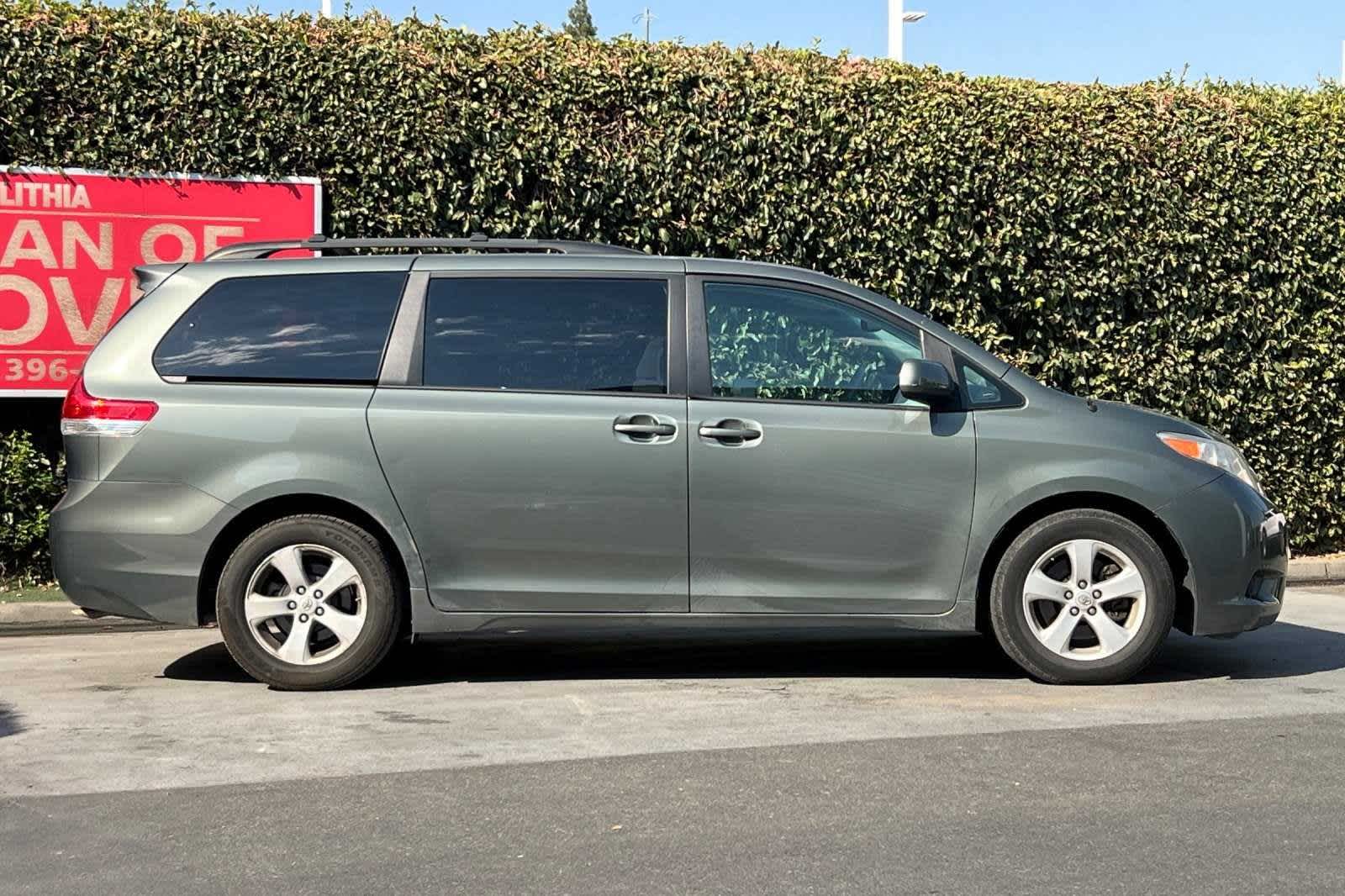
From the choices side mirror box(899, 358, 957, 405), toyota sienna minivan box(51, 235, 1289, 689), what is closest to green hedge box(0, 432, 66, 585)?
toyota sienna minivan box(51, 235, 1289, 689)

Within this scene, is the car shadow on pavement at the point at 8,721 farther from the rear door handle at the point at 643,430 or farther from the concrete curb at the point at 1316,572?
the concrete curb at the point at 1316,572

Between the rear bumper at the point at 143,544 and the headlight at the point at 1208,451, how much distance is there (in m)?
3.87

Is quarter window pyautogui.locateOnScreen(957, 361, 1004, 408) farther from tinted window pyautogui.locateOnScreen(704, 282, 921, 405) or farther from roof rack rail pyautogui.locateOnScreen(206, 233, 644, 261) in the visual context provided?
roof rack rail pyautogui.locateOnScreen(206, 233, 644, 261)

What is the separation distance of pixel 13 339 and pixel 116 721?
14.0ft

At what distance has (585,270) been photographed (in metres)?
7.30

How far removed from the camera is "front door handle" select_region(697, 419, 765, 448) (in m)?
7.06

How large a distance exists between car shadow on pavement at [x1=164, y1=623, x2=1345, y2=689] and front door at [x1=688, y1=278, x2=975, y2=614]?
565 millimetres

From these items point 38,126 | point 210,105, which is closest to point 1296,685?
point 210,105

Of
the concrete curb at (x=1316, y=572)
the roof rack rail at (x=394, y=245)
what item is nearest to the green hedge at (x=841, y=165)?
the concrete curb at (x=1316, y=572)

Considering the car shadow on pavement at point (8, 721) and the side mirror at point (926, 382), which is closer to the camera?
the car shadow on pavement at point (8, 721)

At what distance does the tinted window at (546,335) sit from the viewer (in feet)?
23.4

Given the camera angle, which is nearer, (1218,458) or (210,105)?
(1218,458)

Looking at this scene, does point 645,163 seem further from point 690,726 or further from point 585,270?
point 690,726

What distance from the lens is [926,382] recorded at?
7.04 meters
